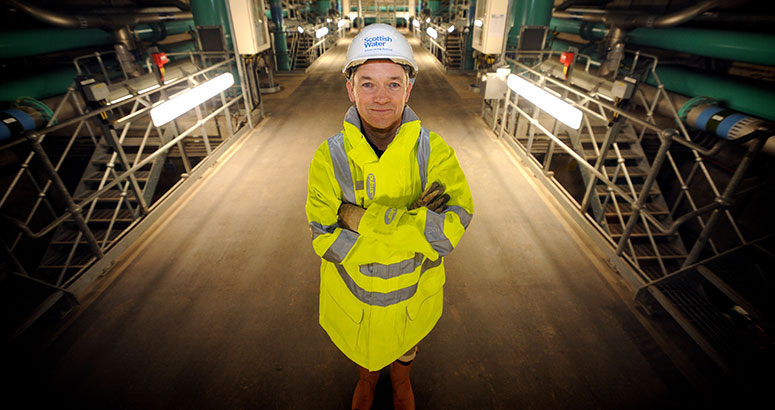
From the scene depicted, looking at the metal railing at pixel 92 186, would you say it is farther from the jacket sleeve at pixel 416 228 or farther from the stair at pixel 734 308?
the stair at pixel 734 308

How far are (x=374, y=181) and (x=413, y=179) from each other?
23cm

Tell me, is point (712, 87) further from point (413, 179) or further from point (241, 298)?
point (241, 298)

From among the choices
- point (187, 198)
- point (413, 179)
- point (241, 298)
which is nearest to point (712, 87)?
point (413, 179)

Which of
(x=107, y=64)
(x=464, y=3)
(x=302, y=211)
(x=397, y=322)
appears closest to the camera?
(x=397, y=322)

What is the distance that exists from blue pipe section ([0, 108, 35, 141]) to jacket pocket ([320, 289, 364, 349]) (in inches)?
209

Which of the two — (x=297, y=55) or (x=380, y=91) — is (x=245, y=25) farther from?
(x=297, y=55)

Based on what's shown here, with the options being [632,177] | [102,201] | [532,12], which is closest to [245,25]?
[102,201]

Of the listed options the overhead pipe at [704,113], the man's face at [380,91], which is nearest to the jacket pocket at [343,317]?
the man's face at [380,91]

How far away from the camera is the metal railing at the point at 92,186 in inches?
111

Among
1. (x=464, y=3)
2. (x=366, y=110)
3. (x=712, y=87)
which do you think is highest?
(x=464, y=3)

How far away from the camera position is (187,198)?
14.8 ft

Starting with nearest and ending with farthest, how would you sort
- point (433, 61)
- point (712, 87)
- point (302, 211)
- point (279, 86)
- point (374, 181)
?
1. point (374, 181)
2. point (302, 211)
3. point (712, 87)
4. point (279, 86)
5. point (433, 61)

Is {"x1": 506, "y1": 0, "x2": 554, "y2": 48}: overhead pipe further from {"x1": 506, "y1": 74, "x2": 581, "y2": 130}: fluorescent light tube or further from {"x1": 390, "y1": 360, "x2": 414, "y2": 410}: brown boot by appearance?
{"x1": 390, "y1": 360, "x2": 414, "y2": 410}: brown boot

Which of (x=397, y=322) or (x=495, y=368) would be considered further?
(x=495, y=368)
